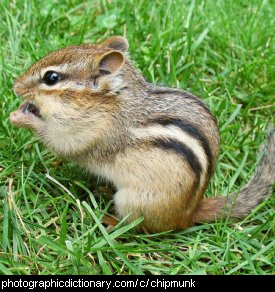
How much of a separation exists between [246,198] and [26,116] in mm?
1672

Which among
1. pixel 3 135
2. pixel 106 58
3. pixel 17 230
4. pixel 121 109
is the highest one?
pixel 106 58

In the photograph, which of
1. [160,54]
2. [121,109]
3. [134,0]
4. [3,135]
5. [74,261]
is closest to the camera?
[74,261]

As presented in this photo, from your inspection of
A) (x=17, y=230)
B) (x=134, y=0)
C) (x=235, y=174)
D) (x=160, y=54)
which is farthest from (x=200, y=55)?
(x=17, y=230)

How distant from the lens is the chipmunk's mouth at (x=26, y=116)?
4.02m

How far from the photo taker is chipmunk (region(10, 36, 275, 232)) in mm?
3760

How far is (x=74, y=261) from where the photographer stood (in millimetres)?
3566

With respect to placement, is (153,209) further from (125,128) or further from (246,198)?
(246,198)

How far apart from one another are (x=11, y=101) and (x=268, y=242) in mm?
2182

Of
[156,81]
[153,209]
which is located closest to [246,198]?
[153,209]

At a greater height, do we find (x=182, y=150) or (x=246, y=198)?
(x=182, y=150)

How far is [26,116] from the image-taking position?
403 centimetres

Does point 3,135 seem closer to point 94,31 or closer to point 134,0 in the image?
point 94,31

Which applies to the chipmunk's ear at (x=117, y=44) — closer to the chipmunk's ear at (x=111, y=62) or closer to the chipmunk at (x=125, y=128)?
the chipmunk at (x=125, y=128)

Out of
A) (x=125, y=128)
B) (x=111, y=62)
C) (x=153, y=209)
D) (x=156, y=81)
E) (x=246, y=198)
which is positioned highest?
(x=111, y=62)
